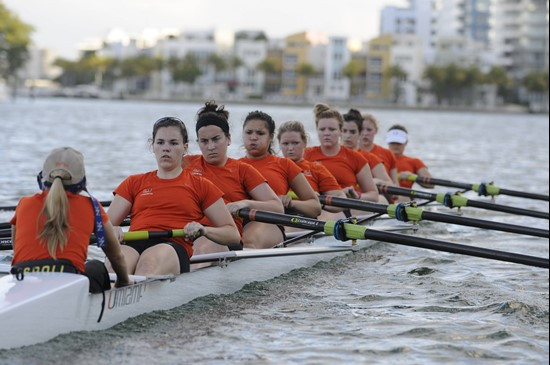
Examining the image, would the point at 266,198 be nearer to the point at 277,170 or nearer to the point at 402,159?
the point at 277,170

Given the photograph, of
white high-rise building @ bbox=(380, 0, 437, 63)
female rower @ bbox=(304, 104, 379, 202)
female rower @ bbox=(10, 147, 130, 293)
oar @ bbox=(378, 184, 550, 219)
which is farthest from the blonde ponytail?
white high-rise building @ bbox=(380, 0, 437, 63)

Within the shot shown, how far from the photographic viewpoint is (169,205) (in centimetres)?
716

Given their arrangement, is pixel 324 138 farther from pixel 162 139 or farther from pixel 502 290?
pixel 162 139

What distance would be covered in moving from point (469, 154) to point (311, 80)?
100825mm

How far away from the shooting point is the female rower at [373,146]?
12.9 m

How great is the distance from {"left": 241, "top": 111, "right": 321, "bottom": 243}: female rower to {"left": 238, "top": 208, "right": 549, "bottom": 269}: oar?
720mm

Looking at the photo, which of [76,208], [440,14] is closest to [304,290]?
[76,208]

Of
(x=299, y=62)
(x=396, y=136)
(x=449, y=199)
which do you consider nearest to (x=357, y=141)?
(x=449, y=199)

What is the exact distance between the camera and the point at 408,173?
13.9 metres

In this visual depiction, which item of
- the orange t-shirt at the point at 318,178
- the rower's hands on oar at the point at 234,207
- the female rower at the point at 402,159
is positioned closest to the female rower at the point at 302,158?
the orange t-shirt at the point at 318,178

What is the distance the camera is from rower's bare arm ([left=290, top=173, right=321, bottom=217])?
8875 mm

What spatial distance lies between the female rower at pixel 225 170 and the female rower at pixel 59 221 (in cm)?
205

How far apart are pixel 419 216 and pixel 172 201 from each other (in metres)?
2.54

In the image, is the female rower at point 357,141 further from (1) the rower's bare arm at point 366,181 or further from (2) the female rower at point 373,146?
(1) the rower's bare arm at point 366,181
